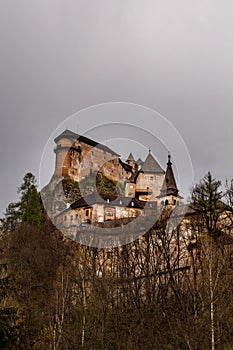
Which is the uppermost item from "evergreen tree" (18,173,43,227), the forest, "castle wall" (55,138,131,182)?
"castle wall" (55,138,131,182)

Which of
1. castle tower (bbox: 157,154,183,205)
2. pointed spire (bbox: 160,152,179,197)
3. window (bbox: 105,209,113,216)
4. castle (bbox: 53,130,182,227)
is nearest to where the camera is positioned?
castle tower (bbox: 157,154,183,205)

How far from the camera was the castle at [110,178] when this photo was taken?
67.8 m

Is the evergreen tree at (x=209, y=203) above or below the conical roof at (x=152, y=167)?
below

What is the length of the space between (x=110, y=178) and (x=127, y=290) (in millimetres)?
55425

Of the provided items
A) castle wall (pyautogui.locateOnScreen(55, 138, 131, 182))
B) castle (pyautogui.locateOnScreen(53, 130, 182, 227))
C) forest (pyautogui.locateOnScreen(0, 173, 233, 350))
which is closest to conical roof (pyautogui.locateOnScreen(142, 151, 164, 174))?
castle (pyautogui.locateOnScreen(53, 130, 182, 227))

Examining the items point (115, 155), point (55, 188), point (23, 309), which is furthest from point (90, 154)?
point (23, 309)

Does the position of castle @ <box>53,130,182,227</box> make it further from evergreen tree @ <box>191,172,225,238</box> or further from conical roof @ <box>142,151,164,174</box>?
evergreen tree @ <box>191,172,225,238</box>

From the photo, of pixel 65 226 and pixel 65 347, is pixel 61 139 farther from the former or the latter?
pixel 65 347

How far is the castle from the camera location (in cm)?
6781

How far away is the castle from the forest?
55.6 ft

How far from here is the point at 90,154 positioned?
93375 millimetres

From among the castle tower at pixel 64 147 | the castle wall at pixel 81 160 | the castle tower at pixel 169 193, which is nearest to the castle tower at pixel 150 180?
the castle tower at pixel 169 193

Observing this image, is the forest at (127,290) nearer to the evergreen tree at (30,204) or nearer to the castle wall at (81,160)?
the evergreen tree at (30,204)

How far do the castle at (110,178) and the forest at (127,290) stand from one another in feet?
55.6
